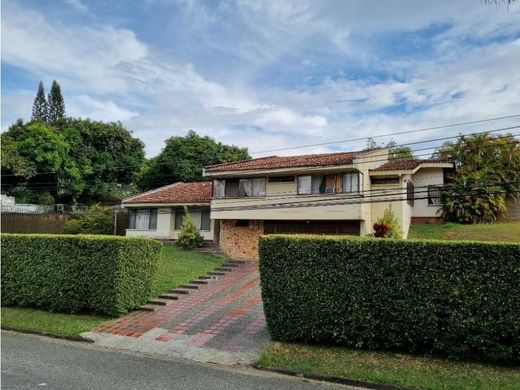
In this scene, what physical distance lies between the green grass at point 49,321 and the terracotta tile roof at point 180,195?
12467 millimetres

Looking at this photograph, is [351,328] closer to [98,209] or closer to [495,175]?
[495,175]

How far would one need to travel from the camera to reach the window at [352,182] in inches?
783

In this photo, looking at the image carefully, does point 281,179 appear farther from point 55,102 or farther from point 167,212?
point 55,102

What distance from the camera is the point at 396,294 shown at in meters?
8.02

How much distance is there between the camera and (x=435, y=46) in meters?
10.7

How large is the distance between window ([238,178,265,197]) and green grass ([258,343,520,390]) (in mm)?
13919

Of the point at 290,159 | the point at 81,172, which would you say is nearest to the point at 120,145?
the point at 81,172

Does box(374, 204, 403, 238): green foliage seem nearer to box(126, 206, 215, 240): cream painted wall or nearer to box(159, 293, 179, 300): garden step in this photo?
box(159, 293, 179, 300): garden step

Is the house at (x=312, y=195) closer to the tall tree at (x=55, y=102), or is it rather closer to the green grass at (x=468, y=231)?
the green grass at (x=468, y=231)

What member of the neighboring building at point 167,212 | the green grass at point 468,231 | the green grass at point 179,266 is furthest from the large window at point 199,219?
the green grass at point 468,231

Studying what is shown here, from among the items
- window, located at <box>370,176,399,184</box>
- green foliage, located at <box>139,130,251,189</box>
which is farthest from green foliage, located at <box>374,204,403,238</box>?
green foliage, located at <box>139,130,251,189</box>

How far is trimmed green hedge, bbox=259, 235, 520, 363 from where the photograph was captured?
23.8 ft

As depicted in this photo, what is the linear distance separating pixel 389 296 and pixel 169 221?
60.4 feet

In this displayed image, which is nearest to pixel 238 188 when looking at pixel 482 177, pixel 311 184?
pixel 311 184
